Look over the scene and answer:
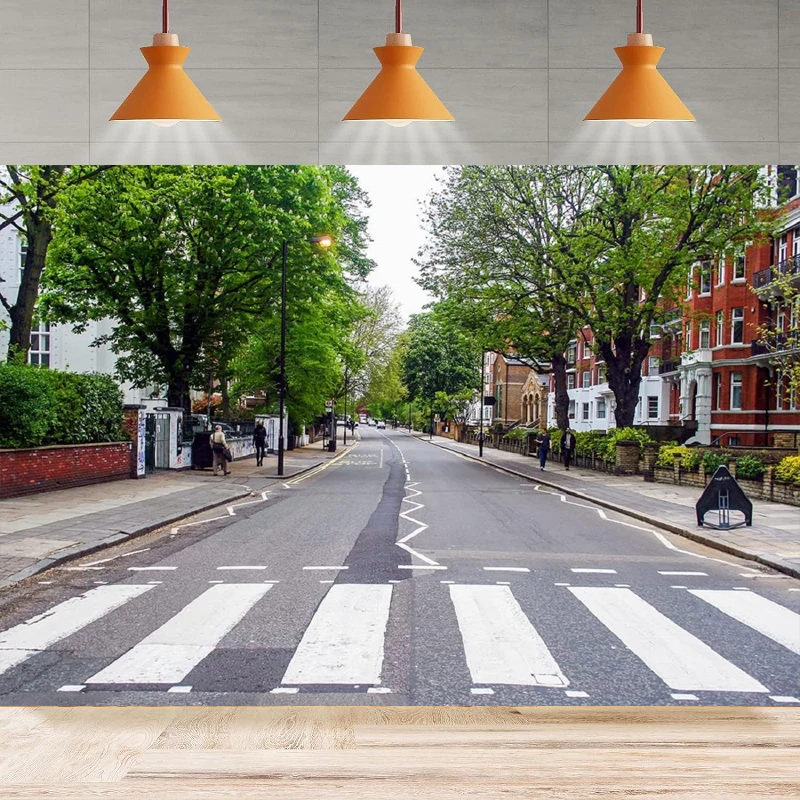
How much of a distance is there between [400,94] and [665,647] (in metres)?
4.72

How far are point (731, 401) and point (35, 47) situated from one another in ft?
119

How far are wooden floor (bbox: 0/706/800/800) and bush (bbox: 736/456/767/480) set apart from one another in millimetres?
15944

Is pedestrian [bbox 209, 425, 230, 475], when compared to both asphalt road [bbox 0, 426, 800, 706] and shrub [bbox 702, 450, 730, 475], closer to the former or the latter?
asphalt road [bbox 0, 426, 800, 706]

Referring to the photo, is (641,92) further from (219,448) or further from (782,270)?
(782,270)

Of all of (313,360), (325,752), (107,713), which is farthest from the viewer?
(313,360)

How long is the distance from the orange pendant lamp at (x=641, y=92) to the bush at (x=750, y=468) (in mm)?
17357

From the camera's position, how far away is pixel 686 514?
16031 millimetres

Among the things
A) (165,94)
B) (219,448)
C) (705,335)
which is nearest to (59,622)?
(165,94)

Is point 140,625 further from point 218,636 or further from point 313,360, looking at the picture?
point 313,360

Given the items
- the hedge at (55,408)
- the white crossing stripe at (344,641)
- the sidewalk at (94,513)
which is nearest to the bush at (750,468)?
the sidewalk at (94,513)

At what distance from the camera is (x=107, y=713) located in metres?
4.37

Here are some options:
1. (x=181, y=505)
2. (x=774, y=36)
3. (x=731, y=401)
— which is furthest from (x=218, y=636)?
(x=731, y=401)

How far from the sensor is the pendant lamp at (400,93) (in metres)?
3.46

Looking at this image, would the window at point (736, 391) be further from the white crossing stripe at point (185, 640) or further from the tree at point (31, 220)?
the white crossing stripe at point (185, 640)
